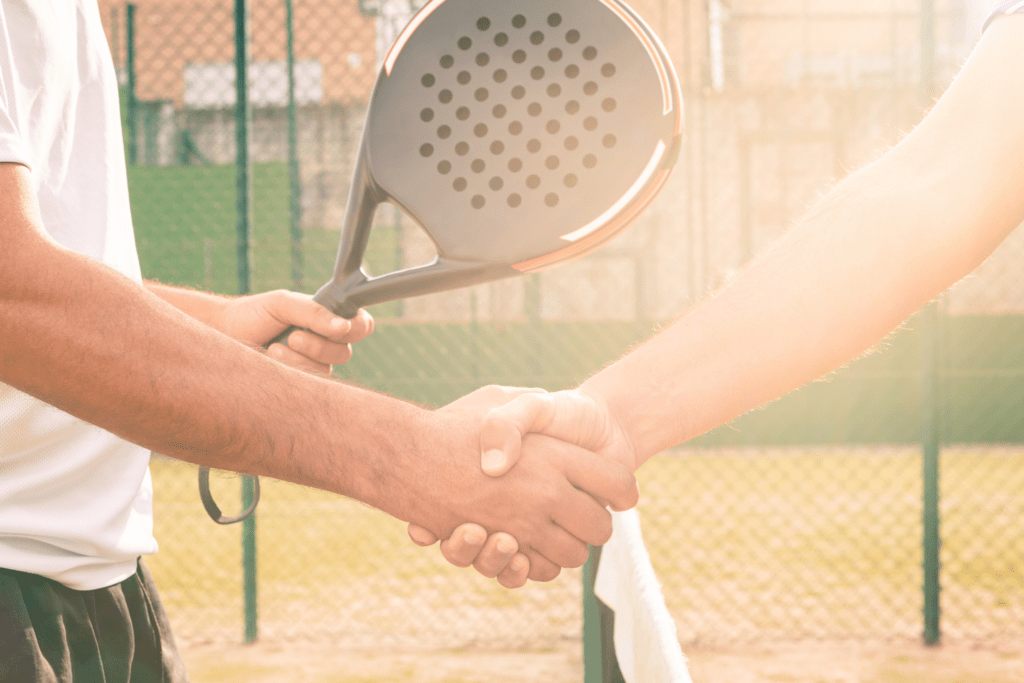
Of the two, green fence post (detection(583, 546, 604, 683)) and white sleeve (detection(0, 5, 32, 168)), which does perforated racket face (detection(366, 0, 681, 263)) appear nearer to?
white sleeve (detection(0, 5, 32, 168))

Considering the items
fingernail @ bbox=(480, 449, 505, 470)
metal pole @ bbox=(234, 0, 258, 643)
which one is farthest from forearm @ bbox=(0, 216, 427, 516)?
metal pole @ bbox=(234, 0, 258, 643)

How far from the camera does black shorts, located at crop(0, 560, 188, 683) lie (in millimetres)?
1105

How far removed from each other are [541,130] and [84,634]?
3.05 feet

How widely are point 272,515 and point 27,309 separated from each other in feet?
20.0

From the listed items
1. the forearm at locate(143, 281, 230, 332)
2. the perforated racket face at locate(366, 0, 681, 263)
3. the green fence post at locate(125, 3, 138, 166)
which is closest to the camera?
the perforated racket face at locate(366, 0, 681, 263)

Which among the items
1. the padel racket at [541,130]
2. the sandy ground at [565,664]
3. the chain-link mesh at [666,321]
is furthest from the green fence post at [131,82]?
the padel racket at [541,130]

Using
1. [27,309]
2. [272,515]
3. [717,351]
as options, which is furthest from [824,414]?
[27,309]

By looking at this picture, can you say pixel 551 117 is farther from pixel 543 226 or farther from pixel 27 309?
pixel 27 309

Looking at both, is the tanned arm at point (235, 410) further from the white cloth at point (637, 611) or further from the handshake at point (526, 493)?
the white cloth at point (637, 611)

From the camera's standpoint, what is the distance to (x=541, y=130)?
1017mm

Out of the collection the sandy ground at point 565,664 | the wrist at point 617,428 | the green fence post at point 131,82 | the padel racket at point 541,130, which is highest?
the green fence post at point 131,82

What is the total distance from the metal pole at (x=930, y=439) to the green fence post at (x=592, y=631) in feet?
6.73

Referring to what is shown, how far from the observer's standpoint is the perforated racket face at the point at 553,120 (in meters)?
1.01

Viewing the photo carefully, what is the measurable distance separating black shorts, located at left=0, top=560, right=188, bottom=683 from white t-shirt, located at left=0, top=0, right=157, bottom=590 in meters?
0.03
